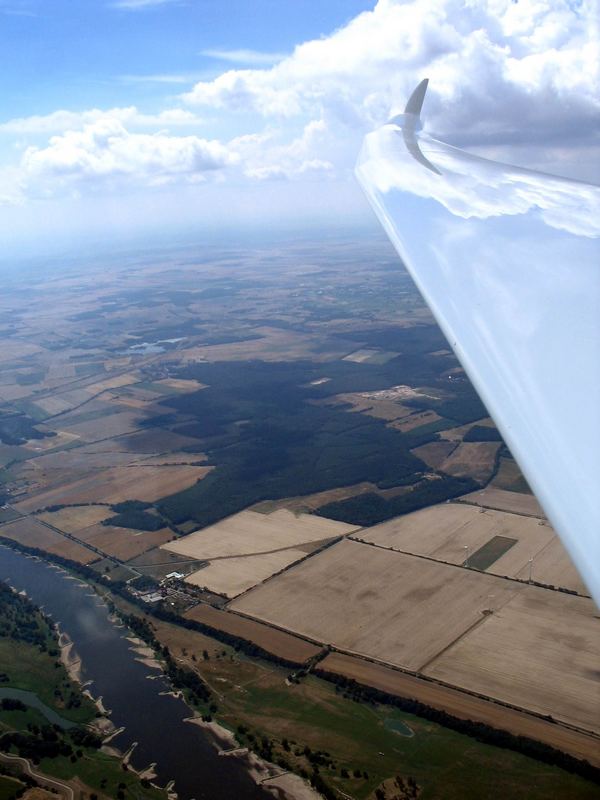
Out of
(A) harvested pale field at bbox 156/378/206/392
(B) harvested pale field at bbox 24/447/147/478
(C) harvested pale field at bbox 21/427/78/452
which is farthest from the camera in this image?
(A) harvested pale field at bbox 156/378/206/392

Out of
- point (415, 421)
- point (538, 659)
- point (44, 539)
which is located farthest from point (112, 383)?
point (538, 659)

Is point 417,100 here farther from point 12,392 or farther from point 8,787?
point 12,392

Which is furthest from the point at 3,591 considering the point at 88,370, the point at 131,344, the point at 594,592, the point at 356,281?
the point at 356,281

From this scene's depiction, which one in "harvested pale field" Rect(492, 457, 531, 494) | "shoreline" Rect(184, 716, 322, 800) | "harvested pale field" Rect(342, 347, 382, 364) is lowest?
"harvested pale field" Rect(492, 457, 531, 494)

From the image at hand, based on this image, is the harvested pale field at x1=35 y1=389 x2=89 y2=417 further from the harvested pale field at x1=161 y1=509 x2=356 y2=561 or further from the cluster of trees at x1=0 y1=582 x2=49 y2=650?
the cluster of trees at x1=0 y1=582 x2=49 y2=650

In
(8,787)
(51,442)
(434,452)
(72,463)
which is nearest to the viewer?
(8,787)

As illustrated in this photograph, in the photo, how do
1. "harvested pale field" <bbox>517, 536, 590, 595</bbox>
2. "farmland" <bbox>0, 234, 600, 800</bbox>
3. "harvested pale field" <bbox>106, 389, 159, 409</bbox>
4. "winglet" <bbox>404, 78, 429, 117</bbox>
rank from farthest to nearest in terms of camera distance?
"harvested pale field" <bbox>106, 389, 159, 409</bbox> → "harvested pale field" <bbox>517, 536, 590, 595</bbox> → "farmland" <bbox>0, 234, 600, 800</bbox> → "winglet" <bbox>404, 78, 429, 117</bbox>

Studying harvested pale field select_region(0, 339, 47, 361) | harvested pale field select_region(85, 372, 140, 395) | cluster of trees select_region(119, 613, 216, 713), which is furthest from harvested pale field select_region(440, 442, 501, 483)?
harvested pale field select_region(0, 339, 47, 361)
